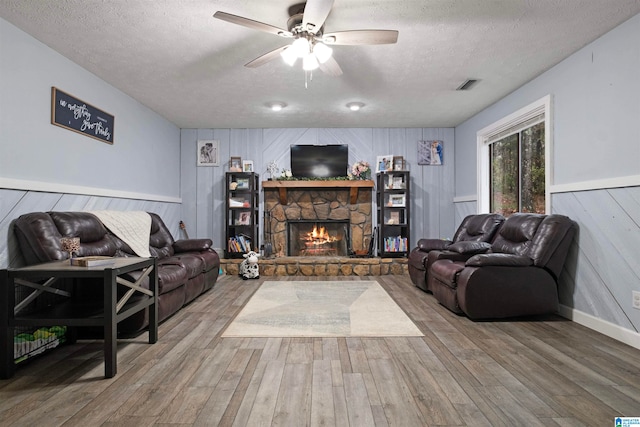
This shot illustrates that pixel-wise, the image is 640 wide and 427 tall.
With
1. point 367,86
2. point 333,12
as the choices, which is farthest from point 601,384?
point 367,86

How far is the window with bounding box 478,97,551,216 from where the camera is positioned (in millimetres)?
4023

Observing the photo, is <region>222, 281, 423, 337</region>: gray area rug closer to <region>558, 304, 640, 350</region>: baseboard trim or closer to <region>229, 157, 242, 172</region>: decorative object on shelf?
<region>558, 304, 640, 350</region>: baseboard trim

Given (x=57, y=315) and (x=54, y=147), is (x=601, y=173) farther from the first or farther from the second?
(x=54, y=147)

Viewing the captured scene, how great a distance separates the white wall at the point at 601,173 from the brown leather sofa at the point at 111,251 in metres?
3.69

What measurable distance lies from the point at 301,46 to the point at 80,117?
2.47 meters

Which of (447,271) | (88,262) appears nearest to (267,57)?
(88,262)

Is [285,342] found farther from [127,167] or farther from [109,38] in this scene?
[127,167]

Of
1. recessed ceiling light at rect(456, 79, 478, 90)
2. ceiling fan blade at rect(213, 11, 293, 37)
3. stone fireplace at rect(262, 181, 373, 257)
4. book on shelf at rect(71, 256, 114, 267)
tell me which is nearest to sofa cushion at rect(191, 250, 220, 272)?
stone fireplace at rect(262, 181, 373, 257)

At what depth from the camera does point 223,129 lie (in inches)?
251

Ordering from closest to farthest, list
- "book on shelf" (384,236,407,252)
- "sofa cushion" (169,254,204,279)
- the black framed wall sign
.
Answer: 1. the black framed wall sign
2. "sofa cushion" (169,254,204,279)
3. "book on shelf" (384,236,407,252)

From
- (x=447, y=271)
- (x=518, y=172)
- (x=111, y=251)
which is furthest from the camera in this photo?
(x=518, y=172)

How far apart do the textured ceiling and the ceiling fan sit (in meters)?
0.16

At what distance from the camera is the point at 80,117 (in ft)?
11.9

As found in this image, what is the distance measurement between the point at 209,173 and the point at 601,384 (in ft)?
19.3
